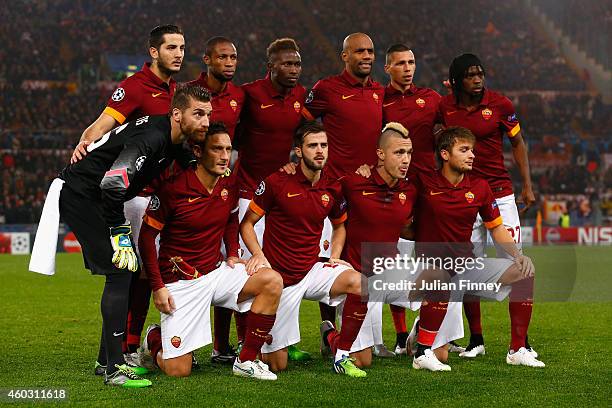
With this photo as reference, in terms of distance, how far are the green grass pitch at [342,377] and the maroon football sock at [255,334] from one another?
223 millimetres

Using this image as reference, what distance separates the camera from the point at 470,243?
6.91 m

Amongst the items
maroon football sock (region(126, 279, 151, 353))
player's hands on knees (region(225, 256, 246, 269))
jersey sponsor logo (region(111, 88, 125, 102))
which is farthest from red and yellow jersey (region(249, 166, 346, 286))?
jersey sponsor logo (region(111, 88, 125, 102))

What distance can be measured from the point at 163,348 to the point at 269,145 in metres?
1.89

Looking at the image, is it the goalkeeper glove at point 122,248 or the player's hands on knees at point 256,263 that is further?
the player's hands on knees at point 256,263

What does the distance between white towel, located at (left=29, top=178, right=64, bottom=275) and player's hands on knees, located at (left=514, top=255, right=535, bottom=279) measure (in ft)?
10.5

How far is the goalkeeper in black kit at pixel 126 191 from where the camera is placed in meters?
5.59

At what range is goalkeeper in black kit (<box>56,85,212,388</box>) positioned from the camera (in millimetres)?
5594

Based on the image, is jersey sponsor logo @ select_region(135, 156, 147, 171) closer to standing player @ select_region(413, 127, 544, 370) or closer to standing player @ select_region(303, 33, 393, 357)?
standing player @ select_region(303, 33, 393, 357)

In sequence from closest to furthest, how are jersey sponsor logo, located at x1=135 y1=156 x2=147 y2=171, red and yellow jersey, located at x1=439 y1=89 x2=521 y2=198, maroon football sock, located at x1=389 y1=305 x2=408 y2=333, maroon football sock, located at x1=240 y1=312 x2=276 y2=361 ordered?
jersey sponsor logo, located at x1=135 y1=156 x2=147 y2=171, maroon football sock, located at x1=240 y1=312 x2=276 y2=361, red and yellow jersey, located at x1=439 y1=89 x2=521 y2=198, maroon football sock, located at x1=389 y1=305 x2=408 y2=333

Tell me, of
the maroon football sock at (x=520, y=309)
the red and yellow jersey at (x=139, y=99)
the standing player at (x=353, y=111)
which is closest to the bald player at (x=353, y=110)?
the standing player at (x=353, y=111)

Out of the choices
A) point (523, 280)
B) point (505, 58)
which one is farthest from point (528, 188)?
point (505, 58)

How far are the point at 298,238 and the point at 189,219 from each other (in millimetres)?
817

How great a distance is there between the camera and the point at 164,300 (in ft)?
19.9

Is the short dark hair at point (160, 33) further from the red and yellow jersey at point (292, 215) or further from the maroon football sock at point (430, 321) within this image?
the maroon football sock at point (430, 321)
